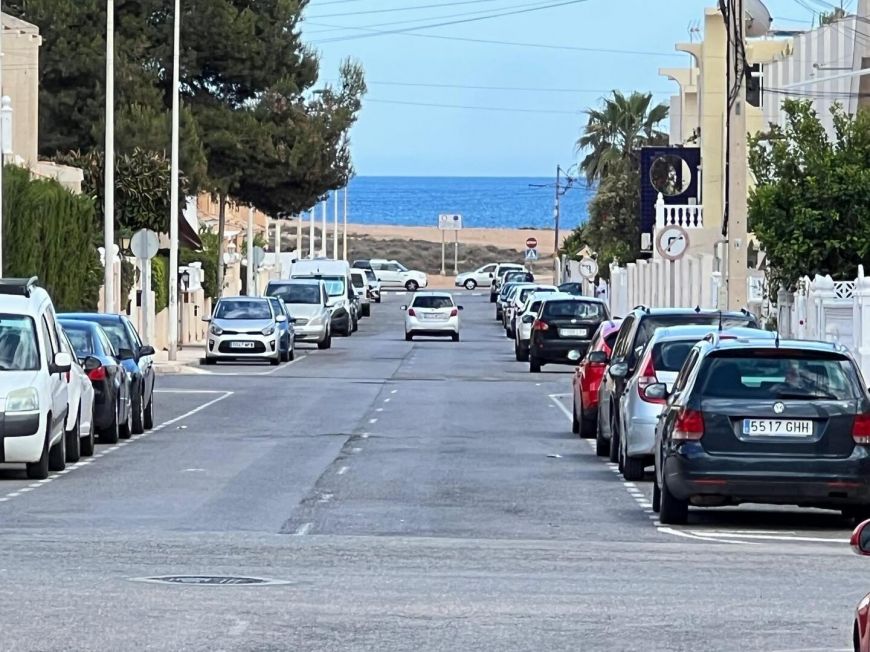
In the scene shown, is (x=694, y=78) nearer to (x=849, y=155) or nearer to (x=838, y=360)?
(x=849, y=155)

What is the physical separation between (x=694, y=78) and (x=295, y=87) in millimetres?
19061

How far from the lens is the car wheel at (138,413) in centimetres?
2823

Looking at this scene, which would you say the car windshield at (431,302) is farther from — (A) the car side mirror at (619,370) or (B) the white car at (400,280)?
(B) the white car at (400,280)

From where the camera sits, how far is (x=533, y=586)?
13.0 m

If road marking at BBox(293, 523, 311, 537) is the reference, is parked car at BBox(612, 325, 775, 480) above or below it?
above

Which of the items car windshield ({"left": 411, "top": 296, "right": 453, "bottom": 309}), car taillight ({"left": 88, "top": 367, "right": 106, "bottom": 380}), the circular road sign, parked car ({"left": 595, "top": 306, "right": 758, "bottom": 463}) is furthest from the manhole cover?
car windshield ({"left": 411, "top": 296, "right": 453, "bottom": 309})

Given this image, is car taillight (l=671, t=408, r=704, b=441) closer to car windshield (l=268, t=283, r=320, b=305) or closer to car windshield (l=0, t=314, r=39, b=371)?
car windshield (l=0, t=314, r=39, b=371)

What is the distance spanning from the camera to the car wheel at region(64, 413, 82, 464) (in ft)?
77.5

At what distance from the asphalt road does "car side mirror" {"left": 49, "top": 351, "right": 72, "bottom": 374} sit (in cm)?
111

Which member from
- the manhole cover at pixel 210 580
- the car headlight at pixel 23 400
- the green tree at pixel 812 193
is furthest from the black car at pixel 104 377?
the green tree at pixel 812 193

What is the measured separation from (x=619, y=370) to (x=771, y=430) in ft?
20.4

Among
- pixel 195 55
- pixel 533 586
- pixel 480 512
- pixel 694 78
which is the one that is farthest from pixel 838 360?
pixel 694 78

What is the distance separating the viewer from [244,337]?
50.8 meters

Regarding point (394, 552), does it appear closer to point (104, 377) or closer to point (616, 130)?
point (104, 377)
